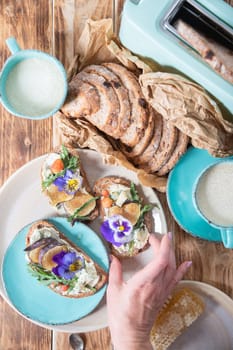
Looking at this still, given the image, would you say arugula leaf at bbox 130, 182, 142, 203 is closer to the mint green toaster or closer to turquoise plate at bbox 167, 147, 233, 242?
turquoise plate at bbox 167, 147, 233, 242

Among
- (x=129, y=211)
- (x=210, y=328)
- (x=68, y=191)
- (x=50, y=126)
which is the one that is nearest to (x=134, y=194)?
(x=129, y=211)

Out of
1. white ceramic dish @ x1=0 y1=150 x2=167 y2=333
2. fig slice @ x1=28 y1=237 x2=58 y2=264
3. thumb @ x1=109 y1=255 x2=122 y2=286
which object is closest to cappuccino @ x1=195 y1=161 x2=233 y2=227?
white ceramic dish @ x1=0 y1=150 x2=167 y2=333

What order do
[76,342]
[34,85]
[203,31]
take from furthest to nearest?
1. [76,342]
2. [34,85]
3. [203,31]

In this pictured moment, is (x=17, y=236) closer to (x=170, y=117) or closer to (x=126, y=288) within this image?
(x=126, y=288)

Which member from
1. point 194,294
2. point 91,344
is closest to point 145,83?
point 194,294

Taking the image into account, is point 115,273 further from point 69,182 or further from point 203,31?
point 203,31
